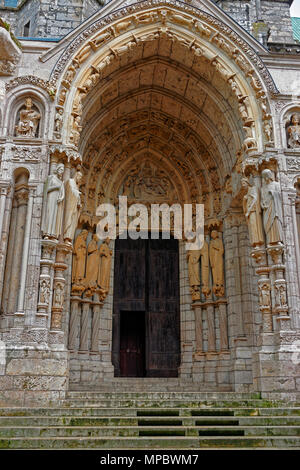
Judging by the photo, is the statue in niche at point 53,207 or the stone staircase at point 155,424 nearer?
the stone staircase at point 155,424

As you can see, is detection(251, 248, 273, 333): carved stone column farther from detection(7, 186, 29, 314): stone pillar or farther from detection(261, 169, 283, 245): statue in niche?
detection(7, 186, 29, 314): stone pillar

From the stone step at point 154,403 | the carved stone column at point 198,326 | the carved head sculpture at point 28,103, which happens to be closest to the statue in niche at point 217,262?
the carved stone column at point 198,326

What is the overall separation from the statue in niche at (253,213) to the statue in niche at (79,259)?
142 inches

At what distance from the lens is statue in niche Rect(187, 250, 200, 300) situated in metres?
9.86

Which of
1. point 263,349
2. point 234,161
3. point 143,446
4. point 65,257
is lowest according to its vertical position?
point 143,446

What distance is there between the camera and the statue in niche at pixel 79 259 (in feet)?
30.7

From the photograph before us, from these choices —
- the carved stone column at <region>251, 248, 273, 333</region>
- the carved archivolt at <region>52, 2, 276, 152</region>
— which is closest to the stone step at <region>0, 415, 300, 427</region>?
the carved stone column at <region>251, 248, 273, 333</region>

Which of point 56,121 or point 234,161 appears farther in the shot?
point 234,161

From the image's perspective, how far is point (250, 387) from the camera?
8.16 m

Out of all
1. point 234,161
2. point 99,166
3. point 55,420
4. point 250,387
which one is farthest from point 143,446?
point 99,166

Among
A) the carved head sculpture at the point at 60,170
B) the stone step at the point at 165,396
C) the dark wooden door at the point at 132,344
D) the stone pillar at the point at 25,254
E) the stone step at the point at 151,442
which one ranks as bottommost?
the stone step at the point at 151,442

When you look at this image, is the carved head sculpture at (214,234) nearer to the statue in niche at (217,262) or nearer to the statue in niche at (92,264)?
the statue in niche at (217,262)

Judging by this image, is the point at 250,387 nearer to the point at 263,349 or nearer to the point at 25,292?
the point at 263,349

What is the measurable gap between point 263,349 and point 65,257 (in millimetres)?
3841
